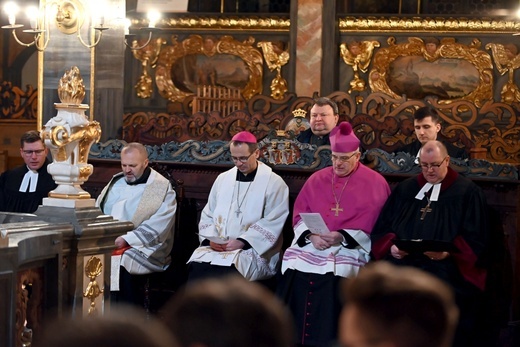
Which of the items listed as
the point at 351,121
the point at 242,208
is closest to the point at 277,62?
the point at 351,121

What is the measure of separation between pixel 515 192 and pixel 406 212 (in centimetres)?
86

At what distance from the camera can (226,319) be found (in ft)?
6.16

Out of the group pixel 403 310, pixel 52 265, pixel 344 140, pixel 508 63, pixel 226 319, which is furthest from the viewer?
pixel 508 63

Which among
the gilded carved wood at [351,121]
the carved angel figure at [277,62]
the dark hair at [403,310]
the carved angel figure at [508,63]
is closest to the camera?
the dark hair at [403,310]

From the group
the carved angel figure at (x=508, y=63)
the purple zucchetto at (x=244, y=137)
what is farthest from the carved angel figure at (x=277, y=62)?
the purple zucchetto at (x=244, y=137)

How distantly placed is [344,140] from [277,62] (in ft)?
23.3

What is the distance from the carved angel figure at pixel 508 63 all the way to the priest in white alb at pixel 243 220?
253 inches

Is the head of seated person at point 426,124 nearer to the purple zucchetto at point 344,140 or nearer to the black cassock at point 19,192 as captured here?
the purple zucchetto at point 344,140

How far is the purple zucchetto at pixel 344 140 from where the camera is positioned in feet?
24.8

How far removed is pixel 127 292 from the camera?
802 cm

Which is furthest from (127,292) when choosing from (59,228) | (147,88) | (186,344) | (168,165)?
(147,88)

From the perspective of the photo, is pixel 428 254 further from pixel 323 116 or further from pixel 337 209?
pixel 323 116

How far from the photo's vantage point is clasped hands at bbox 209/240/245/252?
7762mm

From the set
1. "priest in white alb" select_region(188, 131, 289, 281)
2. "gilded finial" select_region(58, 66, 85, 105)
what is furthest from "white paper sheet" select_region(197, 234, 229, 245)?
"gilded finial" select_region(58, 66, 85, 105)
